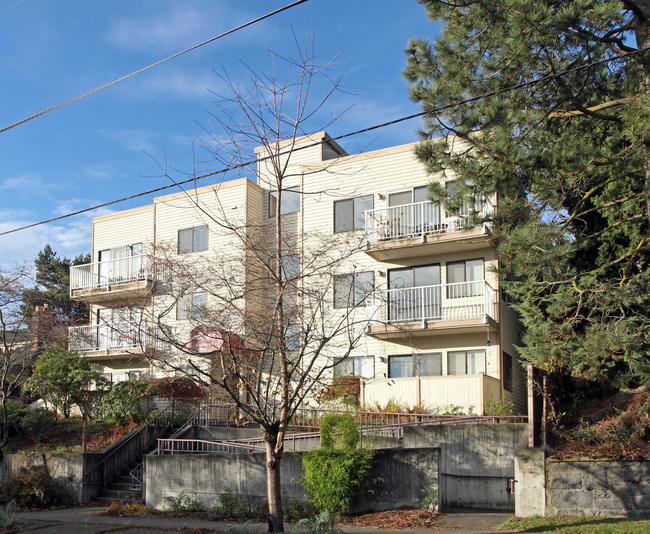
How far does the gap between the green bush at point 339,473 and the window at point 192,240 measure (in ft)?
46.1

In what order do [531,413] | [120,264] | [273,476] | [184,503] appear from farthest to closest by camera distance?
[120,264], [184,503], [531,413], [273,476]

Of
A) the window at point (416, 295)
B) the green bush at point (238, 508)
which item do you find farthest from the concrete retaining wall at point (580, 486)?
the window at point (416, 295)

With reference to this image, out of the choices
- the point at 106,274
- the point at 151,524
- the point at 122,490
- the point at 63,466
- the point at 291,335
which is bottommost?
the point at 122,490

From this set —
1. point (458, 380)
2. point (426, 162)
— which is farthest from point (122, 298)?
point (426, 162)

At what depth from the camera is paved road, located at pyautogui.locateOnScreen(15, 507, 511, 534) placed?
41.5 ft

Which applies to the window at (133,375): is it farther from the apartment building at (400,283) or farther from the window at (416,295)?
the window at (416,295)

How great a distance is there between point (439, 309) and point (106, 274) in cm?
1539

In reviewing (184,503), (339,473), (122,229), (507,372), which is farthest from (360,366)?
(122,229)

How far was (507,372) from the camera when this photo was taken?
70.6ft

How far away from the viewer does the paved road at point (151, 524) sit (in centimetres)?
1264

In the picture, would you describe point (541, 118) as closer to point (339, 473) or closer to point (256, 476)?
point (339, 473)

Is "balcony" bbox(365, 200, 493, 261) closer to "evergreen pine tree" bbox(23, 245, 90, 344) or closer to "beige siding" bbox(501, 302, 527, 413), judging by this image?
"beige siding" bbox(501, 302, 527, 413)

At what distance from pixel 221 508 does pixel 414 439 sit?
5026 mm

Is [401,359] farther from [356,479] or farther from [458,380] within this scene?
[356,479]
